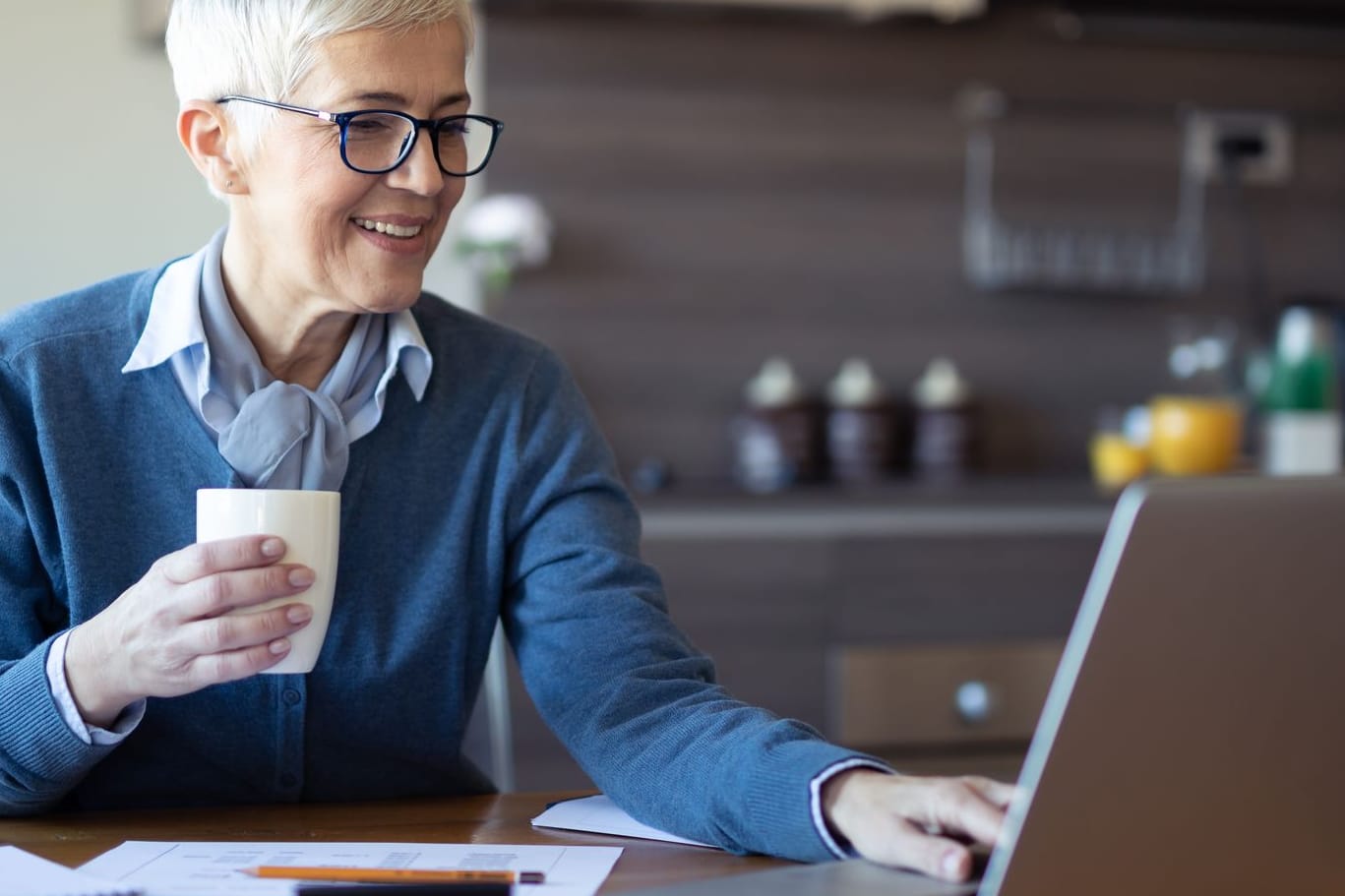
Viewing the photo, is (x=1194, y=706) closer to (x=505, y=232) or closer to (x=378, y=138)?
(x=378, y=138)

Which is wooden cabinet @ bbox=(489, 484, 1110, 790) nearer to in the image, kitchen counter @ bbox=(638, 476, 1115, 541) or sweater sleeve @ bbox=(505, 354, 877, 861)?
kitchen counter @ bbox=(638, 476, 1115, 541)

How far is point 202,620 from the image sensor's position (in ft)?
3.06

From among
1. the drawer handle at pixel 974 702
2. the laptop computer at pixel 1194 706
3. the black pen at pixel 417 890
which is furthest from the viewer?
the drawer handle at pixel 974 702

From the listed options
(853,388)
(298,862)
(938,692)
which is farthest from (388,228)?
(853,388)

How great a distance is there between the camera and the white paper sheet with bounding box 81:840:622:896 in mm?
865

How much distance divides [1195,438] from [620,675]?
2.09 meters

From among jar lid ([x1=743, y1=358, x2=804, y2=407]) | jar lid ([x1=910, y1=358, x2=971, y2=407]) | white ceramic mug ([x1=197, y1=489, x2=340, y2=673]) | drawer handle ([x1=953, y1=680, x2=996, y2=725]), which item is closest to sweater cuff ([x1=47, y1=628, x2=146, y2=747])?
white ceramic mug ([x1=197, y1=489, x2=340, y2=673])

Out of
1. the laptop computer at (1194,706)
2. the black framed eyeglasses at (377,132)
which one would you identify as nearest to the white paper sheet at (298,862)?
the laptop computer at (1194,706)

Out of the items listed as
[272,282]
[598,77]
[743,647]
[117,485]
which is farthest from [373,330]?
[598,77]

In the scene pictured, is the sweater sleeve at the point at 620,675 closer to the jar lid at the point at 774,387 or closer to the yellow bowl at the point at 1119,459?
the jar lid at the point at 774,387

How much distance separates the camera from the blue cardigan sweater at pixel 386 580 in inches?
46.2

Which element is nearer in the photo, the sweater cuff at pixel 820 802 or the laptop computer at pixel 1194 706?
the laptop computer at pixel 1194 706

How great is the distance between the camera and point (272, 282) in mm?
1310

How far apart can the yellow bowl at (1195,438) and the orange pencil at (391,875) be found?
233 centimetres
